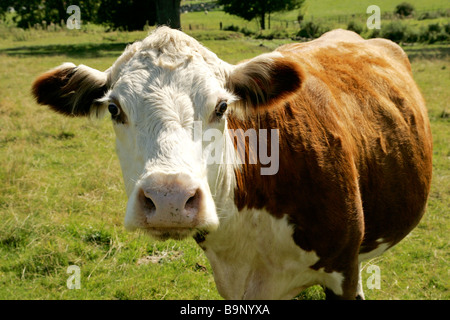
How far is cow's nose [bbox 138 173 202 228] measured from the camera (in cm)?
193

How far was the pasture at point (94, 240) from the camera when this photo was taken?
4227mm

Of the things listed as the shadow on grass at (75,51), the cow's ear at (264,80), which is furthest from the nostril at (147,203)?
the shadow on grass at (75,51)

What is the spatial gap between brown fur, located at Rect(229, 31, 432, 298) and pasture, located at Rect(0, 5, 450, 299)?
1.08 meters

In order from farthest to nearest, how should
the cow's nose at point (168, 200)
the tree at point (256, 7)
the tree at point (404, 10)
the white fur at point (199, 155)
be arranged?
1. the tree at point (256, 7)
2. the tree at point (404, 10)
3. the white fur at point (199, 155)
4. the cow's nose at point (168, 200)

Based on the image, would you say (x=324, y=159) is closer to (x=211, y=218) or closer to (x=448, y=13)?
(x=211, y=218)

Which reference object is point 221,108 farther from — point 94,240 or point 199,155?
point 94,240

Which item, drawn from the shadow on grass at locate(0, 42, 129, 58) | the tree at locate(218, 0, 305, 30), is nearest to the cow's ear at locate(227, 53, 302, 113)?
the shadow on grass at locate(0, 42, 129, 58)

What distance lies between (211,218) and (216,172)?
437 mm

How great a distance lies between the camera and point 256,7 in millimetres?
43750

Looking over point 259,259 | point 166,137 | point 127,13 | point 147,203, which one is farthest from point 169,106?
point 127,13

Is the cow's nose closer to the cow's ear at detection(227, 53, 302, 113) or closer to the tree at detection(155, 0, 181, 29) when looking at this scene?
the cow's ear at detection(227, 53, 302, 113)

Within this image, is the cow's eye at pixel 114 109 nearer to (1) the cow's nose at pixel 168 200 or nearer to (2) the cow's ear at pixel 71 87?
(2) the cow's ear at pixel 71 87

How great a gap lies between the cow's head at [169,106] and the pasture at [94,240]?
43 cm

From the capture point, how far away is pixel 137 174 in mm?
2309
